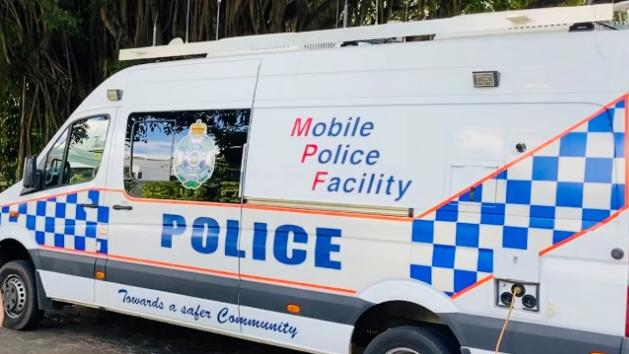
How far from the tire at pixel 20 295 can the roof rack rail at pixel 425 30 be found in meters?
2.27

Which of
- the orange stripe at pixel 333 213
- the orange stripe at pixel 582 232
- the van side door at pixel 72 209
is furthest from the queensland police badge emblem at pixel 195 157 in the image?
the orange stripe at pixel 582 232

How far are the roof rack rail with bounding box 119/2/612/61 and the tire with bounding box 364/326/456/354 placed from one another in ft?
5.76

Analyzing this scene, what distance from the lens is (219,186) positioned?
4840 mm

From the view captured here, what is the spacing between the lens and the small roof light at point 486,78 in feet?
12.3

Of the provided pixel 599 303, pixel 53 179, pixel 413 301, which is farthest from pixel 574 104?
pixel 53 179

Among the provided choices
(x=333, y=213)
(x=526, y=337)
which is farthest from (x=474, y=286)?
(x=333, y=213)

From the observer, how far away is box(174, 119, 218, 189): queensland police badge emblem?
16.2 feet

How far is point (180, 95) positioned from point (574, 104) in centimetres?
290

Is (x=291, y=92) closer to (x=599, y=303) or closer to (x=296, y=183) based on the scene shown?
(x=296, y=183)

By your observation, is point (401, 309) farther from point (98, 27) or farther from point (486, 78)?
point (98, 27)

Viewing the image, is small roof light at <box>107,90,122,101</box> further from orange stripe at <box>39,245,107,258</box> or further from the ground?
the ground

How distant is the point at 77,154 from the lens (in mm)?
5828

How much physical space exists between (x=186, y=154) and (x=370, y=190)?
5.37 ft

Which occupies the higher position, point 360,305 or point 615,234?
point 615,234
